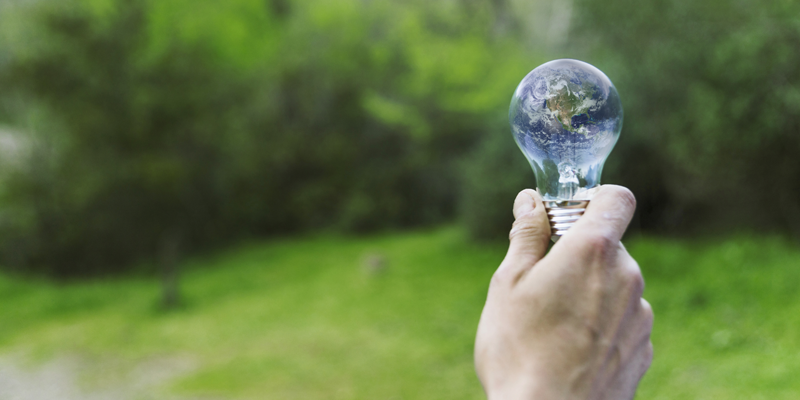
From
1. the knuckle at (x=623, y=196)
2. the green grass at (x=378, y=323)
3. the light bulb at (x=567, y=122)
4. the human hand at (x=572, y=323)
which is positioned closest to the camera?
the human hand at (x=572, y=323)

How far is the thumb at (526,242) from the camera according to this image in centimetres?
99

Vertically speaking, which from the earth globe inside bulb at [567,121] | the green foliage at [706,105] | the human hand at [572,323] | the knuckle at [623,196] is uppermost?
the green foliage at [706,105]

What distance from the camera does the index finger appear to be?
94 cm

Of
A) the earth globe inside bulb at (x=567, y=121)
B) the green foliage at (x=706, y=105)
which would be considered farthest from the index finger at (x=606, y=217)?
the green foliage at (x=706, y=105)

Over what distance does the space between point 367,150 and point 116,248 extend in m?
6.63

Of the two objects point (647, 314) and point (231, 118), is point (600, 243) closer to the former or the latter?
point (647, 314)

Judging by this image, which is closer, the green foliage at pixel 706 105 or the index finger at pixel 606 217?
the index finger at pixel 606 217

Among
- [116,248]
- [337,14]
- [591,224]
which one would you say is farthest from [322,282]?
[591,224]

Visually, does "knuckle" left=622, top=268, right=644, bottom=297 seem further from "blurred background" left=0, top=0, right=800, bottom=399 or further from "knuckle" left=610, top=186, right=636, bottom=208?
"blurred background" left=0, top=0, right=800, bottom=399

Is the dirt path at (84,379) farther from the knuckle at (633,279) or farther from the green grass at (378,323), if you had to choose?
the knuckle at (633,279)

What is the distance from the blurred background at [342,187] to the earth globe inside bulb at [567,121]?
4.14 m

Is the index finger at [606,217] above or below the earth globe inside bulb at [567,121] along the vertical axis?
below

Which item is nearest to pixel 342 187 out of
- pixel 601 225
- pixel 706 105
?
pixel 706 105

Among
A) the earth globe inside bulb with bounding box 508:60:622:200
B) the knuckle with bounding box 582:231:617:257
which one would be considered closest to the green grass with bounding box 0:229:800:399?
the earth globe inside bulb with bounding box 508:60:622:200
